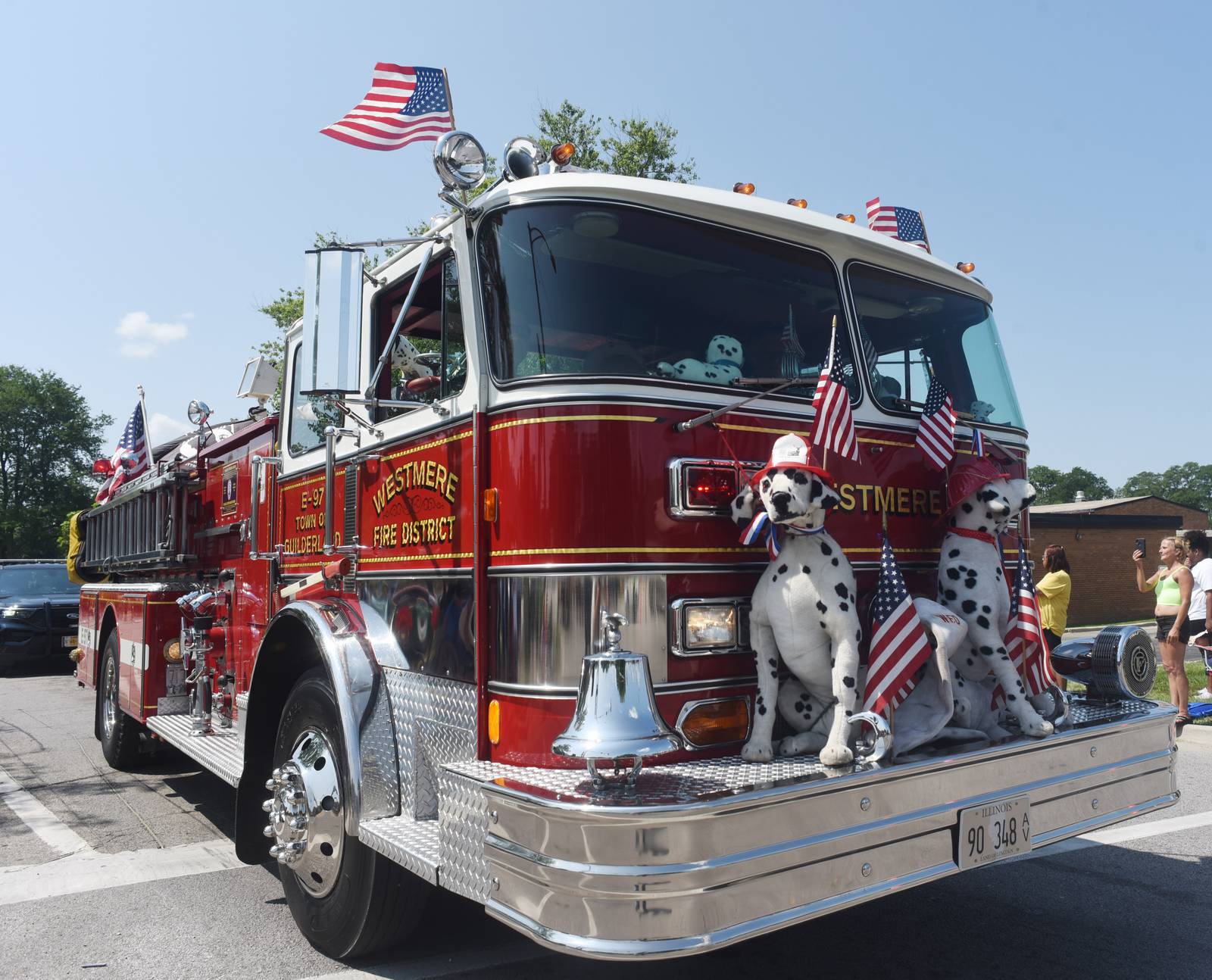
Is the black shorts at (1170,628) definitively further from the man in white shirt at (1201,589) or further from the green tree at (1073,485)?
the green tree at (1073,485)

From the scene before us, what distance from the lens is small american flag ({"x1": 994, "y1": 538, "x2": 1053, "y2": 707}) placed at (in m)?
3.38

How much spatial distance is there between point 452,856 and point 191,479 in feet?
14.2

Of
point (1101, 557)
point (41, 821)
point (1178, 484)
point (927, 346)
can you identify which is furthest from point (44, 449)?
point (1178, 484)

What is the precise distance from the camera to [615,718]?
95.0 inches

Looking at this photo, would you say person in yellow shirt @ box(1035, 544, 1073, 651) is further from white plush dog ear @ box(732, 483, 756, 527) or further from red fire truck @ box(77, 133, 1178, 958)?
white plush dog ear @ box(732, 483, 756, 527)

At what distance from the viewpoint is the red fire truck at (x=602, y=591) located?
239 cm

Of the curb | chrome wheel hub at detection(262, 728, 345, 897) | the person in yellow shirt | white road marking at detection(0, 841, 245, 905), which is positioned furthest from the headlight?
the curb

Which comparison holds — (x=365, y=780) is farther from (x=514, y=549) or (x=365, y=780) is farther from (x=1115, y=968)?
(x=1115, y=968)

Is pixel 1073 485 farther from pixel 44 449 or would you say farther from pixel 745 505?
pixel 745 505

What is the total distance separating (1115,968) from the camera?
136 inches

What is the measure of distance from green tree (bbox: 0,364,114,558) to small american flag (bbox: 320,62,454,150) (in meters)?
59.6

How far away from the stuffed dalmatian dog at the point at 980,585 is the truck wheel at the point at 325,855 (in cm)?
197

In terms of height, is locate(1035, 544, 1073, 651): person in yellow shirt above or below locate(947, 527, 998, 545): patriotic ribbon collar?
below

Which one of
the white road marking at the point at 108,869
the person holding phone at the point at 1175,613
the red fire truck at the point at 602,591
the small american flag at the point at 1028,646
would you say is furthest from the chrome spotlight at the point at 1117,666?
the person holding phone at the point at 1175,613
